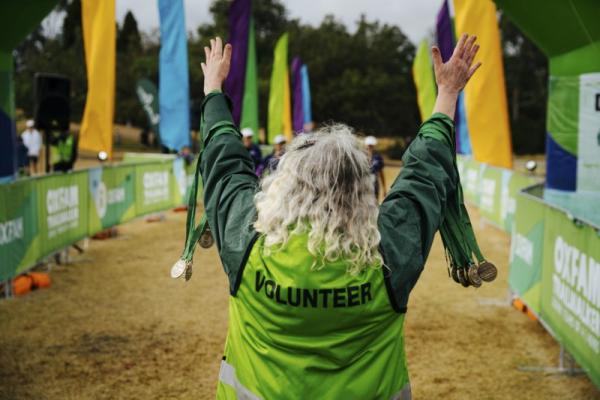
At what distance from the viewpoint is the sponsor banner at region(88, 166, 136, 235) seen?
11.7 metres

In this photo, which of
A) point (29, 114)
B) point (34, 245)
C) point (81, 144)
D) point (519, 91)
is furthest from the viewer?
point (519, 91)

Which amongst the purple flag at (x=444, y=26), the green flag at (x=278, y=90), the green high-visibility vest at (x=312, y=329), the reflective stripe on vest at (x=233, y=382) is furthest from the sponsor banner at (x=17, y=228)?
the green flag at (x=278, y=90)

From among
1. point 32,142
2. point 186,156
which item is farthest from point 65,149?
point 32,142

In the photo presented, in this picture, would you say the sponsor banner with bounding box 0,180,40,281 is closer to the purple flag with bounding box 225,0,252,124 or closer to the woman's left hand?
the purple flag with bounding box 225,0,252,124

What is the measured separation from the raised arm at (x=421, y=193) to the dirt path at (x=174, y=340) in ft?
12.1

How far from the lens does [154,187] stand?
15727 millimetres

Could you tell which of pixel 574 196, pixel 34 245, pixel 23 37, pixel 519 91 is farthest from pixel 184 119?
pixel 519 91

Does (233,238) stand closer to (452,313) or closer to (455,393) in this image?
(455,393)

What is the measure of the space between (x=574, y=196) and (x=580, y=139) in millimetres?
575

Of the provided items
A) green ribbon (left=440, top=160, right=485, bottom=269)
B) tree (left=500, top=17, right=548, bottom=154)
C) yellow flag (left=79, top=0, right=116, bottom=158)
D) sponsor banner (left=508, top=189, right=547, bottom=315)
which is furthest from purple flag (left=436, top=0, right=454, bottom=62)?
tree (left=500, top=17, right=548, bottom=154)

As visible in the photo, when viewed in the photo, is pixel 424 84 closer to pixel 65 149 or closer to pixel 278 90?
pixel 278 90

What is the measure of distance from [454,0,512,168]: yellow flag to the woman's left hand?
322 inches

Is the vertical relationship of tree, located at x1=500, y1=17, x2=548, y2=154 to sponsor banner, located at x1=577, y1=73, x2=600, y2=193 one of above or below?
above

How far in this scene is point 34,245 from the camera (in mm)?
8758
